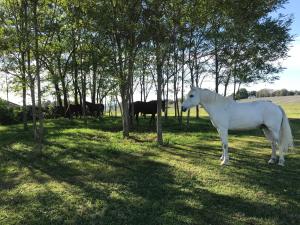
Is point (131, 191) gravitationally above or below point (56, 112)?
below

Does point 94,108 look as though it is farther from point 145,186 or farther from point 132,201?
point 132,201

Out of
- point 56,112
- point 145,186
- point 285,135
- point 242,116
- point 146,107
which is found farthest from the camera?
point 56,112

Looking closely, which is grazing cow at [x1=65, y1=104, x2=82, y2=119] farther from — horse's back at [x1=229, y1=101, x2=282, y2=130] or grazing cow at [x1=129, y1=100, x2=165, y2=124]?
horse's back at [x1=229, y1=101, x2=282, y2=130]

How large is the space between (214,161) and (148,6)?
6822mm

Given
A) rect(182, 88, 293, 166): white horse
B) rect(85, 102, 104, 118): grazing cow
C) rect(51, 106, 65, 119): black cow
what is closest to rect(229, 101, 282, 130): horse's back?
rect(182, 88, 293, 166): white horse

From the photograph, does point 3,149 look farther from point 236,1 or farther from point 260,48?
point 260,48

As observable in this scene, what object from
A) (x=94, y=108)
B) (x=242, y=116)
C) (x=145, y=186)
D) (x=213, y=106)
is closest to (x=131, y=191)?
(x=145, y=186)

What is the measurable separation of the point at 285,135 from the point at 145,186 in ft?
14.8

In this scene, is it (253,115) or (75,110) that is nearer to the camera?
(253,115)

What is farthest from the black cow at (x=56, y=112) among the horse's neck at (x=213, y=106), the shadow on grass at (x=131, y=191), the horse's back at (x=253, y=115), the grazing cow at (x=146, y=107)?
the horse's back at (x=253, y=115)

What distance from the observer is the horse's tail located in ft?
34.7

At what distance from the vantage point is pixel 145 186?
8.45m

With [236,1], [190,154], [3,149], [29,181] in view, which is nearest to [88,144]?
[3,149]

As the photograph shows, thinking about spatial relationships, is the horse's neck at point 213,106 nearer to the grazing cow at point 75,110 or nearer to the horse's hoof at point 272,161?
the horse's hoof at point 272,161
